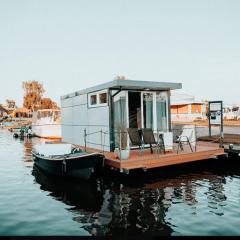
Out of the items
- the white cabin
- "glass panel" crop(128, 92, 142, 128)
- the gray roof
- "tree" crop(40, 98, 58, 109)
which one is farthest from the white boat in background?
"tree" crop(40, 98, 58, 109)

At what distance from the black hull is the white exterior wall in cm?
205

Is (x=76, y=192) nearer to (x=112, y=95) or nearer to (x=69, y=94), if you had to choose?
(x=112, y=95)

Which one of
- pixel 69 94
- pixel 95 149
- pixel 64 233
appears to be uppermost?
pixel 69 94

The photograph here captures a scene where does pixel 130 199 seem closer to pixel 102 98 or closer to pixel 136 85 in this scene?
pixel 136 85

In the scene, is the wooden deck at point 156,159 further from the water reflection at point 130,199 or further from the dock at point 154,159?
the water reflection at point 130,199

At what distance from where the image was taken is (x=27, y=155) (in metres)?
21.0

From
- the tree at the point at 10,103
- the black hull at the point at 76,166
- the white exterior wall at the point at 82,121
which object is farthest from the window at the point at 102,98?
the tree at the point at 10,103

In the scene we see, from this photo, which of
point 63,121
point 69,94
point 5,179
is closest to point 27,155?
point 63,121

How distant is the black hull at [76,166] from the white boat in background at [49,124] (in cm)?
2149

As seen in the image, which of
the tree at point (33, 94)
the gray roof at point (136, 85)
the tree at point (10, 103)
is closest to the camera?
the gray roof at point (136, 85)

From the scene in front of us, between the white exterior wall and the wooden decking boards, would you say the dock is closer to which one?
the wooden decking boards

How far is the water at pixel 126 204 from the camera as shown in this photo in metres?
7.05

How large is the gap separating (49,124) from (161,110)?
2259cm

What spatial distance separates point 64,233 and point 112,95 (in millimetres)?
7004
